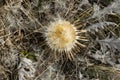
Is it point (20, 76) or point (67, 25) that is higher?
point (67, 25)

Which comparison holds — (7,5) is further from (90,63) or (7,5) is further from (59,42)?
(90,63)

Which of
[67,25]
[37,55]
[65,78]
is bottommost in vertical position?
[65,78]

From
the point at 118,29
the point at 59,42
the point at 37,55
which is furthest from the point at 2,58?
the point at 118,29

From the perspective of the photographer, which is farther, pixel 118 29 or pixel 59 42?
pixel 118 29

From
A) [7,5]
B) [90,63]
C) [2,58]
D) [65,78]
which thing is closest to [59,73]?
[65,78]

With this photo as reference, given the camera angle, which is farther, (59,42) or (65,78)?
(65,78)

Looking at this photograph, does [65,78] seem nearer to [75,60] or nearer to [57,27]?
[75,60]
